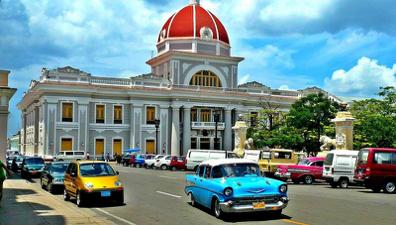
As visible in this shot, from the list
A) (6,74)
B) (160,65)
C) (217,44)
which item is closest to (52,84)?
(160,65)

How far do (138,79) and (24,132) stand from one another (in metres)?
25.9

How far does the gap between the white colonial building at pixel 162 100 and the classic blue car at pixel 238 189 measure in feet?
157

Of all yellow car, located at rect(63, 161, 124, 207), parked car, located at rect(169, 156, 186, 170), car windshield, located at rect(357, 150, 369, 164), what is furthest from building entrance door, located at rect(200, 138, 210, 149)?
yellow car, located at rect(63, 161, 124, 207)

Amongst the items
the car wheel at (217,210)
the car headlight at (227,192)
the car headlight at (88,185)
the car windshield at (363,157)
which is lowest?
the car wheel at (217,210)

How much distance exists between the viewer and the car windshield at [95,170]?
58.4ft

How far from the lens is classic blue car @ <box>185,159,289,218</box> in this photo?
1327 cm

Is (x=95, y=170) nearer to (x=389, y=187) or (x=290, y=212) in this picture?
(x=290, y=212)

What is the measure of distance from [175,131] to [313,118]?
23794 millimetres

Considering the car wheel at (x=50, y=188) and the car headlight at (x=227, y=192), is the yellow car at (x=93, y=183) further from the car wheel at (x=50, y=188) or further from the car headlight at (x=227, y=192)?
the car headlight at (x=227, y=192)

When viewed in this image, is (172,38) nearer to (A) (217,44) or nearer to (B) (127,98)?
(A) (217,44)

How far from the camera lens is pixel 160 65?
247 ft

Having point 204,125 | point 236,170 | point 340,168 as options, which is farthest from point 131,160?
point 236,170

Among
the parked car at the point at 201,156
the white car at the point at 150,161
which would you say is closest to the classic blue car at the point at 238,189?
the parked car at the point at 201,156

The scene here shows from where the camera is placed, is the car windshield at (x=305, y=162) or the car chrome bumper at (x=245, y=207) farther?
the car windshield at (x=305, y=162)
